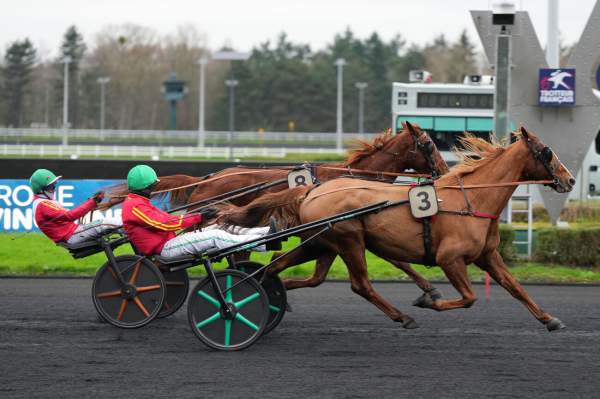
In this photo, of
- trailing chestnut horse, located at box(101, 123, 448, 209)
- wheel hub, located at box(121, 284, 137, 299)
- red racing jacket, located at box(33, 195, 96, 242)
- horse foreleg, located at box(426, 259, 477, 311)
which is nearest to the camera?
horse foreleg, located at box(426, 259, 477, 311)

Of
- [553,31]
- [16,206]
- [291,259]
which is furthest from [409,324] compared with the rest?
[553,31]

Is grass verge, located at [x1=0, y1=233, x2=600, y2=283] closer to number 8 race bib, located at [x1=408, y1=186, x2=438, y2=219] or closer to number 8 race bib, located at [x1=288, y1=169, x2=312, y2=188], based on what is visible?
number 8 race bib, located at [x1=288, y1=169, x2=312, y2=188]

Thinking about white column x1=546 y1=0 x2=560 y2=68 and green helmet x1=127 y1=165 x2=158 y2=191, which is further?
white column x1=546 y1=0 x2=560 y2=68

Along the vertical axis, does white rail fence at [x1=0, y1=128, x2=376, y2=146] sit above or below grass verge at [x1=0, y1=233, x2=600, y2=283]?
above

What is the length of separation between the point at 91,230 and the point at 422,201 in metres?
2.61

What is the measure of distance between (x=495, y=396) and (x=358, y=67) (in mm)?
66902

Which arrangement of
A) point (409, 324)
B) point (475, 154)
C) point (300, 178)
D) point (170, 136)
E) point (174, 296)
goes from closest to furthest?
point (409, 324) → point (475, 154) → point (174, 296) → point (300, 178) → point (170, 136)

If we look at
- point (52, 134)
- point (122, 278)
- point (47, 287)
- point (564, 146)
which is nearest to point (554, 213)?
point (564, 146)

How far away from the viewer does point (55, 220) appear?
7531mm

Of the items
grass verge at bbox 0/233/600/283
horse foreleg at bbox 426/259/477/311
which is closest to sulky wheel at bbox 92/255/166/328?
horse foreleg at bbox 426/259/477/311

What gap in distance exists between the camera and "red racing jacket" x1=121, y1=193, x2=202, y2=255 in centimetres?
682

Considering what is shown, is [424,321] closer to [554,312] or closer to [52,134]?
Answer: [554,312]

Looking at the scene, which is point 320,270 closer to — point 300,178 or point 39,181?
point 300,178

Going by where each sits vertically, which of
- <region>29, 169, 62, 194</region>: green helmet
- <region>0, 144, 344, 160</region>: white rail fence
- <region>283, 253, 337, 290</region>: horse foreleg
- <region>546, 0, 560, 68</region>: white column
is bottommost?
<region>283, 253, 337, 290</region>: horse foreleg
